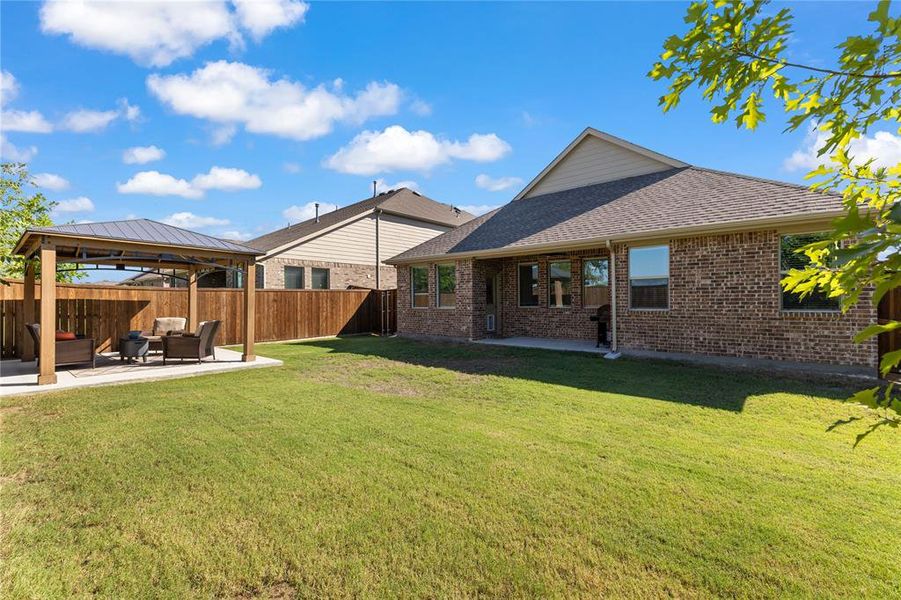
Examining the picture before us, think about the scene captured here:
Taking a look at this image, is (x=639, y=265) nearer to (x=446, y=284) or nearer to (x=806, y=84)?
(x=446, y=284)

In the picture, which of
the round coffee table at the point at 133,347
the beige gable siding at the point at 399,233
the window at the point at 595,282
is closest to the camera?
the round coffee table at the point at 133,347

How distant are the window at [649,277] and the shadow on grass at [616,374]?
170 cm

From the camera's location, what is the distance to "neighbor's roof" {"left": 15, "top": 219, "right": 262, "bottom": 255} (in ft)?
26.6

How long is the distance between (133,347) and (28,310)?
278 cm

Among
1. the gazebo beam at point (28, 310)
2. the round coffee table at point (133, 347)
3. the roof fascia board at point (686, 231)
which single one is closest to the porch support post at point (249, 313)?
the round coffee table at point (133, 347)

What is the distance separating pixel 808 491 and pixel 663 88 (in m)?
3.48

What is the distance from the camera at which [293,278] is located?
63.6 ft

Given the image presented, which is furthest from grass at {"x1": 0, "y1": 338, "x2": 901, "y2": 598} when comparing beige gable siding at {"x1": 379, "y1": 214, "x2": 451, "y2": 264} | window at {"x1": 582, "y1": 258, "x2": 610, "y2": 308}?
beige gable siding at {"x1": 379, "y1": 214, "x2": 451, "y2": 264}

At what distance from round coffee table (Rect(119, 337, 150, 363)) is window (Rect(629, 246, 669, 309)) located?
11.9 meters

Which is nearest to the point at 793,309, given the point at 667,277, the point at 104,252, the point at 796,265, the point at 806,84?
the point at 796,265

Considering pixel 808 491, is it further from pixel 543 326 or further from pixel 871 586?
pixel 543 326

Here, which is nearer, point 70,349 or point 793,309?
point 70,349

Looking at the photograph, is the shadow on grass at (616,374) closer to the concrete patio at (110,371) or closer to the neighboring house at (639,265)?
the neighboring house at (639,265)

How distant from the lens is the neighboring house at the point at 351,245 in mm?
19094
